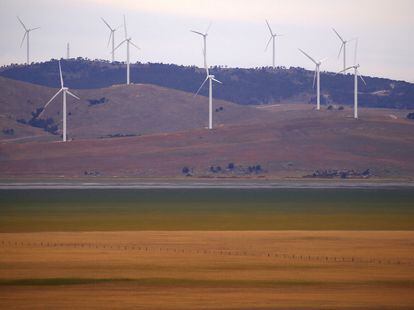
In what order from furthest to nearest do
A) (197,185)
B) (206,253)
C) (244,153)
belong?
(244,153) < (197,185) < (206,253)

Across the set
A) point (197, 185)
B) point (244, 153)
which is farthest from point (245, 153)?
point (197, 185)

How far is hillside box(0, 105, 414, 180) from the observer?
13900cm

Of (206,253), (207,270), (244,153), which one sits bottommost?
(207,270)

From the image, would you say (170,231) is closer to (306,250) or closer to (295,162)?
(306,250)

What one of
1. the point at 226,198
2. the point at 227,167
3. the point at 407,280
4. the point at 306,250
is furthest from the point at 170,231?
the point at 227,167

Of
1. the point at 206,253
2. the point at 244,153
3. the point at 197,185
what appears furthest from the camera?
the point at 244,153

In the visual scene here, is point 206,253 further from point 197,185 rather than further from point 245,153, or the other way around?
point 245,153

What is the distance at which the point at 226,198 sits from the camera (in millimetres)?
90812

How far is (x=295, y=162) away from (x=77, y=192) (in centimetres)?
4857

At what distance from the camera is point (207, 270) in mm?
46906

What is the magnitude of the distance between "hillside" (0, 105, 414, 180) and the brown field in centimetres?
7418

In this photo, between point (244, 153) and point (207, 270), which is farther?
point (244, 153)

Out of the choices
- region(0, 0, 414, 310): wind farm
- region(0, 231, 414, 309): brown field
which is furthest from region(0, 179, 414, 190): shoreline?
region(0, 231, 414, 309): brown field

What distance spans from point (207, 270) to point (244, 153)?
103310mm
